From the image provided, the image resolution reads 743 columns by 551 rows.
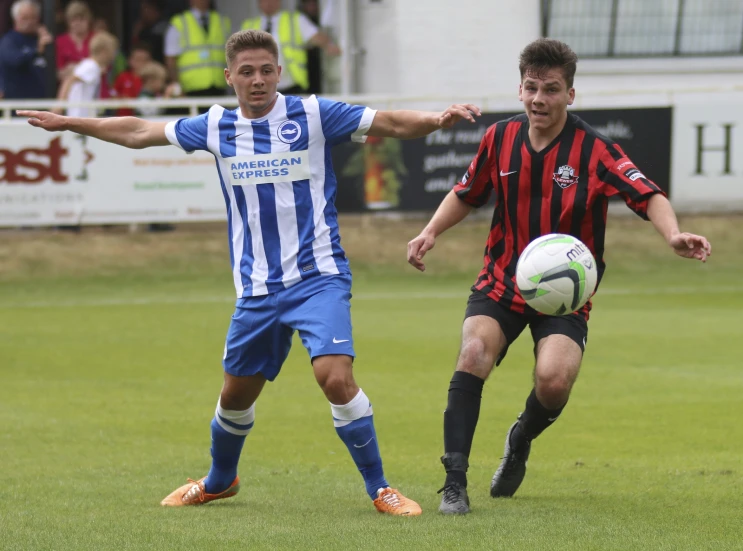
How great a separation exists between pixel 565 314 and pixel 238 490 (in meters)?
1.75

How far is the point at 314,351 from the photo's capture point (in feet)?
18.1

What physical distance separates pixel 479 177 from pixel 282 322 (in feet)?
3.77

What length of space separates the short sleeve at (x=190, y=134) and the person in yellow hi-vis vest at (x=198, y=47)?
11.3 metres

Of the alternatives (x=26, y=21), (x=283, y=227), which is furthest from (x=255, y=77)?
(x=26, y=21)

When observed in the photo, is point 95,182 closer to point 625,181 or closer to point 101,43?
point 101,43

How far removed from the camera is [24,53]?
16.1 m

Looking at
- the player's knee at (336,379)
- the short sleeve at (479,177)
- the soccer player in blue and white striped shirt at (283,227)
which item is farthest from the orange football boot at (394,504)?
the short sleeve at (479,177)

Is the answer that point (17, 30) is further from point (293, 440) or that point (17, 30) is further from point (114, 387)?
point (293, 440)

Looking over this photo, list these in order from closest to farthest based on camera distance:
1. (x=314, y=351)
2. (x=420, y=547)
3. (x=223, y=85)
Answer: (x=420, y=547) < (x=314, y=351) < (x=223, y=85)

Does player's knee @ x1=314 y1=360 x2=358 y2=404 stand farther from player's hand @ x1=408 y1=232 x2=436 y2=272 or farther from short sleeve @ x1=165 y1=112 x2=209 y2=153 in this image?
short sleeve @ x1=165 y1=112 x2=209 y2=153

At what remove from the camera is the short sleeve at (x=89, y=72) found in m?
15.9

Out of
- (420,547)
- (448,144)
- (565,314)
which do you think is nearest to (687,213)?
(448,144)

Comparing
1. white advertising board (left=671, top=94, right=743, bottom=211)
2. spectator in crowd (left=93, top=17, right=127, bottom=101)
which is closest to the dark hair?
spectator in crowd (left=93, top=17, right=127, bottom=101)

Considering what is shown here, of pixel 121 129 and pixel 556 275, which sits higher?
pixel 121 129
